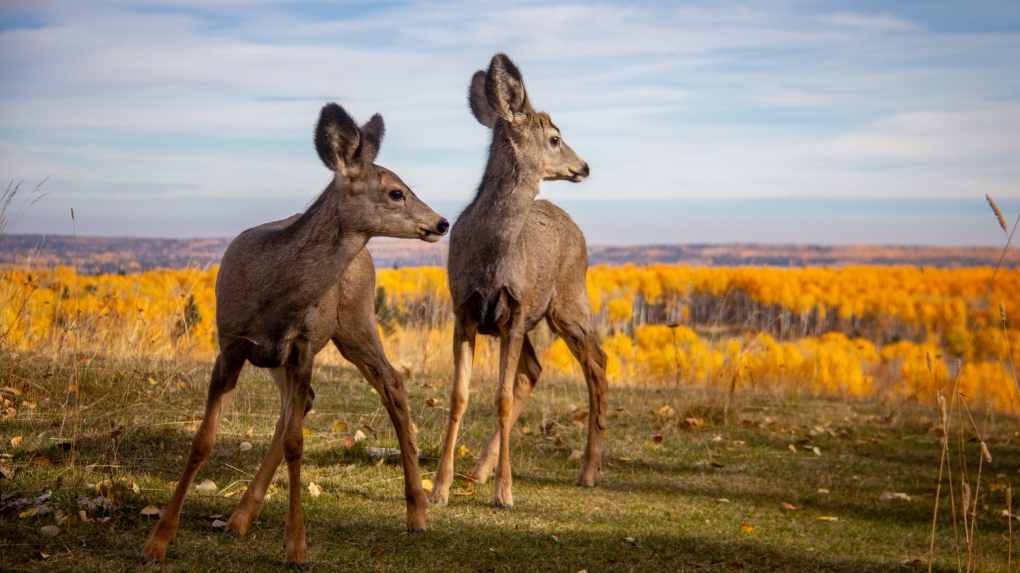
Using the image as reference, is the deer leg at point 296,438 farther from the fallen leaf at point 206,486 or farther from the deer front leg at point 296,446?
the fallen leaf at point 206,486

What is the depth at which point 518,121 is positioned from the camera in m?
7.93

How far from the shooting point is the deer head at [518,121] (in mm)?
7812

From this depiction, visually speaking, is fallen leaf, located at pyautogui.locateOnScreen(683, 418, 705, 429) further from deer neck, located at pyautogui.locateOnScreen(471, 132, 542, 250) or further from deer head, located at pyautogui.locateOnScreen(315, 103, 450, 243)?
deer head, located at pyautogui.locateOnScreen(315, 103, 450, 243)

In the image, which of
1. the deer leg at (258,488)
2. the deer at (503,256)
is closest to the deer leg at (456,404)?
the deer at (503,256)

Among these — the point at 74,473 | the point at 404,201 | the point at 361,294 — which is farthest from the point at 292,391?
the point at 74,473

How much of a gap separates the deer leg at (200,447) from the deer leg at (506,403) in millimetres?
2557

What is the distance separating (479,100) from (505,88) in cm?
51

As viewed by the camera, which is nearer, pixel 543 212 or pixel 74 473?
pixel 74 473

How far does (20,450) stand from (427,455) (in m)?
3.53

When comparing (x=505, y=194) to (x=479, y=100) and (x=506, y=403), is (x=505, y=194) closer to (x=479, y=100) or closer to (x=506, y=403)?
(x=479, y=100)

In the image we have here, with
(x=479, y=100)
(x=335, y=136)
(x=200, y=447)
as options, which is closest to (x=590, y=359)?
(x=479, y=100)

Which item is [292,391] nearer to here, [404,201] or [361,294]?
[361,294]

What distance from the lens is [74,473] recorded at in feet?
21.6

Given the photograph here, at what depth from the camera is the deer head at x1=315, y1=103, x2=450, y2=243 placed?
552cm
